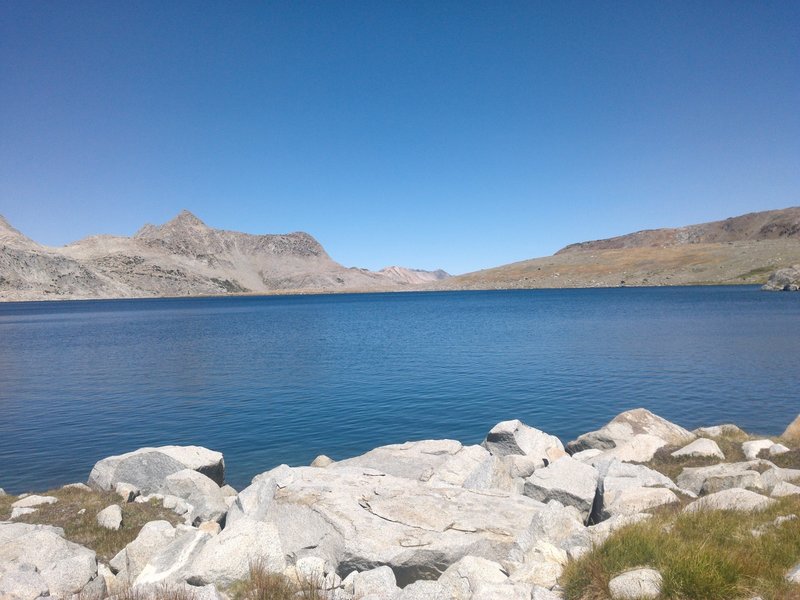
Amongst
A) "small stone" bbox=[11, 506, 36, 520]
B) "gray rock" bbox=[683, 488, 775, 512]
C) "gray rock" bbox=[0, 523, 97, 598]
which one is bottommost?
"small stone" bbox=[11, 506, 36, 520]

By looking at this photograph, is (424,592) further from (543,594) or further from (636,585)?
(636,585)

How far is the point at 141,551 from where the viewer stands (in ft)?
39.2

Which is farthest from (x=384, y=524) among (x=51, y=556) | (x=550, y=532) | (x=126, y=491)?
(x=126, y=491)

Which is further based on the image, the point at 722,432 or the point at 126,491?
the point at 722,432

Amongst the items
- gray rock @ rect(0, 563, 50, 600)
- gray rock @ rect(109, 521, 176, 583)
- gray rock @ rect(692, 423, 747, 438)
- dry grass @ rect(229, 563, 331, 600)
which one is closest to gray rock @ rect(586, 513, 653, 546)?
dry grass @ rect(229, 563, 331, 600)

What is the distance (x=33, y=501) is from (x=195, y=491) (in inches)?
194

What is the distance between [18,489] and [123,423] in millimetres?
9689

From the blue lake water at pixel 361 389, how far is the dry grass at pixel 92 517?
5.81 metres

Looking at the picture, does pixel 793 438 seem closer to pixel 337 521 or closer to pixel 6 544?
pixel 337 521

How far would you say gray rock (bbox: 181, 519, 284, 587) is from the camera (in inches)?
377

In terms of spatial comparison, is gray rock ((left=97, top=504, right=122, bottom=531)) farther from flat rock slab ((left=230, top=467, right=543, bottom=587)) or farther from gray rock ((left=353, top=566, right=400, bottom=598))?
gray rock ((left=353, top=566, right=400, bottom=598))

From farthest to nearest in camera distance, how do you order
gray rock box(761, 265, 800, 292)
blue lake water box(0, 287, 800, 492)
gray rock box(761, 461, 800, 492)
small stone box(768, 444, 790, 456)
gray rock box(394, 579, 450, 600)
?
gray rock box(761, 265, 800, 292) → blue lake water box(0, 287, 800, 492) → small stone box(768, 444, 790, 456) → gray rock box(761, 461, 800, 492) → gray rock box(394, 579, 450, 600)

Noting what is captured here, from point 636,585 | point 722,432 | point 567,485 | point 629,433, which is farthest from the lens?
point 722,432

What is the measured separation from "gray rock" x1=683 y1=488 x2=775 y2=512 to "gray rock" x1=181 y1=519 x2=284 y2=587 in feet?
27.9
